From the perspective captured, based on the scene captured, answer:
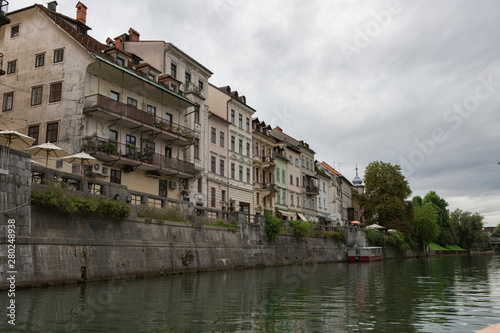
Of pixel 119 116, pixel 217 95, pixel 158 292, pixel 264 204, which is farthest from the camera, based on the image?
pixel 264 204

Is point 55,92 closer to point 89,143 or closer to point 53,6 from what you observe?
point 89,143

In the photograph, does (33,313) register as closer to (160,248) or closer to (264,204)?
(160,248)

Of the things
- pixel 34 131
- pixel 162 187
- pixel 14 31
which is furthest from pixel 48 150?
pixel 14 31

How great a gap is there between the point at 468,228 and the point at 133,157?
9698cm

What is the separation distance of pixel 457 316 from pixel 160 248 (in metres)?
16.4

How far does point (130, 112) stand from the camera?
104ft

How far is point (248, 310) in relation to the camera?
41.0ft

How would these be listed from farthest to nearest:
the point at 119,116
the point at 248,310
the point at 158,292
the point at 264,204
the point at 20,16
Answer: the point at 264,204 < the point at 20,16 < the point at 119,116 < the point at 158,292 < the point at 248,310

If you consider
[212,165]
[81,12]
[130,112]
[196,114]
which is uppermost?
[81,12]

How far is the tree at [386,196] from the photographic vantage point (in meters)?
73.4

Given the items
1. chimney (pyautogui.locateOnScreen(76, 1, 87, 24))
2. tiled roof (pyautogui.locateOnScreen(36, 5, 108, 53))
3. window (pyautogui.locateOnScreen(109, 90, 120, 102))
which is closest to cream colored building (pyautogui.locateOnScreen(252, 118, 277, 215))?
window (pyautogui.locateOnScreen(109, 90, 120, 102))

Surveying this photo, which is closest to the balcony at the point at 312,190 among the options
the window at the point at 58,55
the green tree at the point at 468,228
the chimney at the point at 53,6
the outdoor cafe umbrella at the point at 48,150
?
the chimney at the point at 53,6

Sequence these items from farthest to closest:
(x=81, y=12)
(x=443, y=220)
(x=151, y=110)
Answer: (x=443, y=220)
(x=81, y=12)
(x=151, y=110)

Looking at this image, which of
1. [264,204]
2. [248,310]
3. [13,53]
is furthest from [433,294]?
[264,204]
